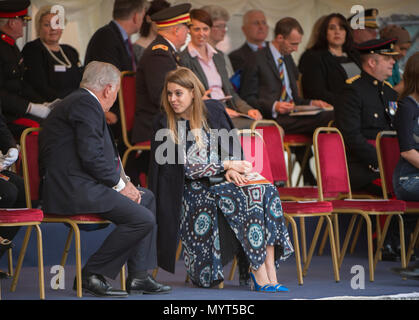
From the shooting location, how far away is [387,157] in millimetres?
5383

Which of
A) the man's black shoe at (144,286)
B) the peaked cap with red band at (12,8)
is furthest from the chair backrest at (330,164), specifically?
the peaked cap with red band at (12,8)

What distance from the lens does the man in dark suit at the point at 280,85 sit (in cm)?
652

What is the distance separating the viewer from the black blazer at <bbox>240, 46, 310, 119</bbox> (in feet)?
21.6

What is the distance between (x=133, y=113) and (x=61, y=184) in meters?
1.66

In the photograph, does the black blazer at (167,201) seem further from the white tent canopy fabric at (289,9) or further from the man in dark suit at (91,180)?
the white tent canopy fabric at (289,9)

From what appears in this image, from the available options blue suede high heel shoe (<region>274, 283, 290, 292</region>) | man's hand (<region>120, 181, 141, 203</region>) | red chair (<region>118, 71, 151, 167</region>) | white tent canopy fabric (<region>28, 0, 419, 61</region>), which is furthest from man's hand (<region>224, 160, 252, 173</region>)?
white tent canopy fabric (<region>28, 0, 419, 61</region>)

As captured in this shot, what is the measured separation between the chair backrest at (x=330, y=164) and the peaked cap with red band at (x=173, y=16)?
1.25 m

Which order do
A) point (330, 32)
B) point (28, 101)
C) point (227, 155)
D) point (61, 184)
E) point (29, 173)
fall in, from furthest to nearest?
point (330, 32), point (28, 101), point (227, 155), point (29, 173), point (61, 184)

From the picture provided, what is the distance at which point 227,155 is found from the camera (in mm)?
4793

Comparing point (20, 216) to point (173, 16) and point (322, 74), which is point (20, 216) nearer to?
point (173, 16)

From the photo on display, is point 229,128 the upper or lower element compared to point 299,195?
upper
